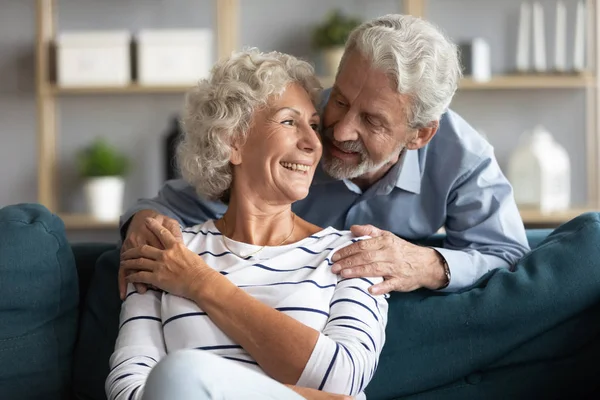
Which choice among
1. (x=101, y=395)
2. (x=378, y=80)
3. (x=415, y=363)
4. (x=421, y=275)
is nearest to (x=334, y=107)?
(x=378, y=80)

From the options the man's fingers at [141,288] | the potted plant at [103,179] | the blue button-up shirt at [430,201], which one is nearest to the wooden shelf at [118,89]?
the potted plant at [103,179]

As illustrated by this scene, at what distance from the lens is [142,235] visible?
6.28 feet

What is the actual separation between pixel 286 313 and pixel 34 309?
0.68 metres

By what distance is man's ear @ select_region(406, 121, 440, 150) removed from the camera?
2.14 meters

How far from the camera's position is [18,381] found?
1891mm

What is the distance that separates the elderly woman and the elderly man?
5.8 inches

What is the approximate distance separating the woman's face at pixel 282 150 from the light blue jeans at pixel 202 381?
1.80ft

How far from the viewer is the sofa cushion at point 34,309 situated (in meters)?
1.90

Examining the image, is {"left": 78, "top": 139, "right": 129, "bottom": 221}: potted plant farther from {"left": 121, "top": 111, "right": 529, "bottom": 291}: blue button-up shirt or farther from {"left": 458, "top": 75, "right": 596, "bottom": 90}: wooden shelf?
{"left": 121, "top": 111, "right": 529, "bottom": 291}: blue button-up shirt

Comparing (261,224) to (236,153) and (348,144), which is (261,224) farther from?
(348,144)

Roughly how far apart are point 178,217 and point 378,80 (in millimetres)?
656

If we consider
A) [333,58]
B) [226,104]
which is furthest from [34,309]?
[333,58]

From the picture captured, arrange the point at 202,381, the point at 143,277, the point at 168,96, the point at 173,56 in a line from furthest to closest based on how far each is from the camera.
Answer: the point at 168,96 → the point at 173,56 → the point at 143,277 → the point at 202,381

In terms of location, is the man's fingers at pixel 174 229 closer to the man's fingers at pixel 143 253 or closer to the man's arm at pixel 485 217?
the man's fingers at pixel 143 253
